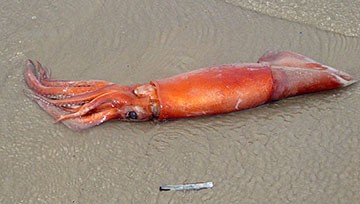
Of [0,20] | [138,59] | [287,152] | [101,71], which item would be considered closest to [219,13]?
[138,59]

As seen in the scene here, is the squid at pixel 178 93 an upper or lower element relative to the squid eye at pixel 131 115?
upper

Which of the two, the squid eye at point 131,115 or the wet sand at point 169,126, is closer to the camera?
the wet sand at point 169,126

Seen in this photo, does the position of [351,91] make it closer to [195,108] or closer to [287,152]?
[287,152]

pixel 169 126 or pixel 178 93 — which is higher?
pixel 178 93
